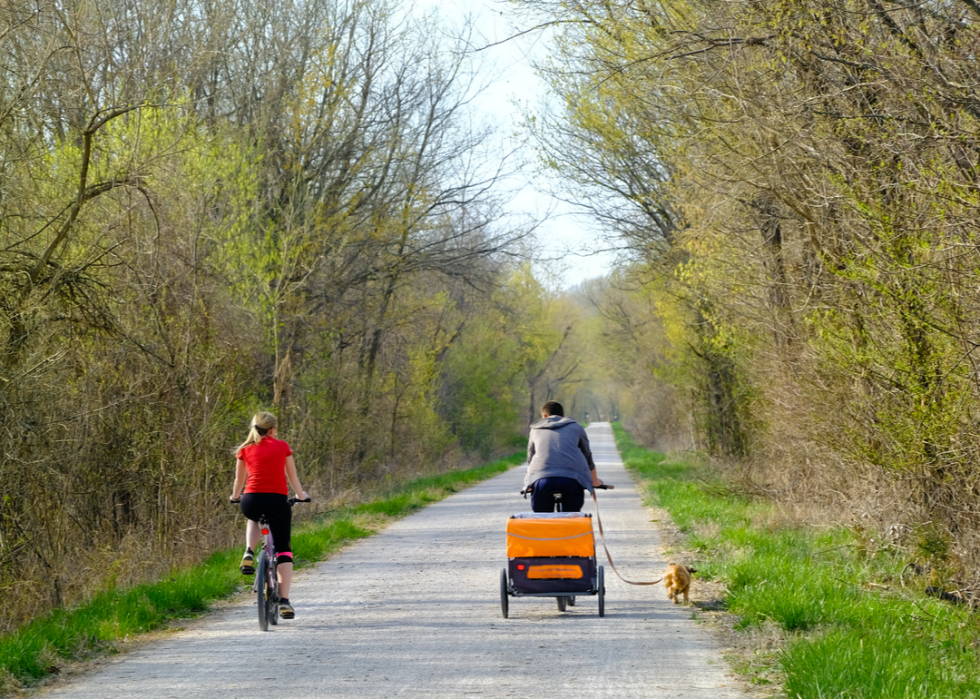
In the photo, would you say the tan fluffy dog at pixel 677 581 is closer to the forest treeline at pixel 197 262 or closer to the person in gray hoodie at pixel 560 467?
the person in gray hoodie at pixel 560 467

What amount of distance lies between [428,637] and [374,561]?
4.93 m

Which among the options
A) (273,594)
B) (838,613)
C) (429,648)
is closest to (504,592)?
(429,648)

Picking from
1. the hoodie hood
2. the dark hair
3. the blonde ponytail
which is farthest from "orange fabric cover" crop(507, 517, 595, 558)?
the blonde ponytail

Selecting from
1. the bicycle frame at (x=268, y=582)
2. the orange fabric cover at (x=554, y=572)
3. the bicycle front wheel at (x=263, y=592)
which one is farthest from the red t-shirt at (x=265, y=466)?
the orange fabric cover at (x=554, y=572)

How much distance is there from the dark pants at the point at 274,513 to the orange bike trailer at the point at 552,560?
6.13ft

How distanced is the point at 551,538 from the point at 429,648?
1697 mm

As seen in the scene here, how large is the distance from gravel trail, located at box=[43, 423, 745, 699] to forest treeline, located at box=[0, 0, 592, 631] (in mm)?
2498

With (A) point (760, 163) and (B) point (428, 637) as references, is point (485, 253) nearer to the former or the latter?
(A) point (760, 163)

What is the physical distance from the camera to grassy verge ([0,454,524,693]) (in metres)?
7.12

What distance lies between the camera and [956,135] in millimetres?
7379

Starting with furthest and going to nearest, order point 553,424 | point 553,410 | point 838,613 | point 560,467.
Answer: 1. point 553,410
2. point 553,424
3. point 560,467
4. point 838,613

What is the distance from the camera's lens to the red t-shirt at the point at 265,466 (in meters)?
8.74

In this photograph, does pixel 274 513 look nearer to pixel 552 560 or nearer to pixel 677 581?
pixel 552 560

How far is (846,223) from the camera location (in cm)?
930
